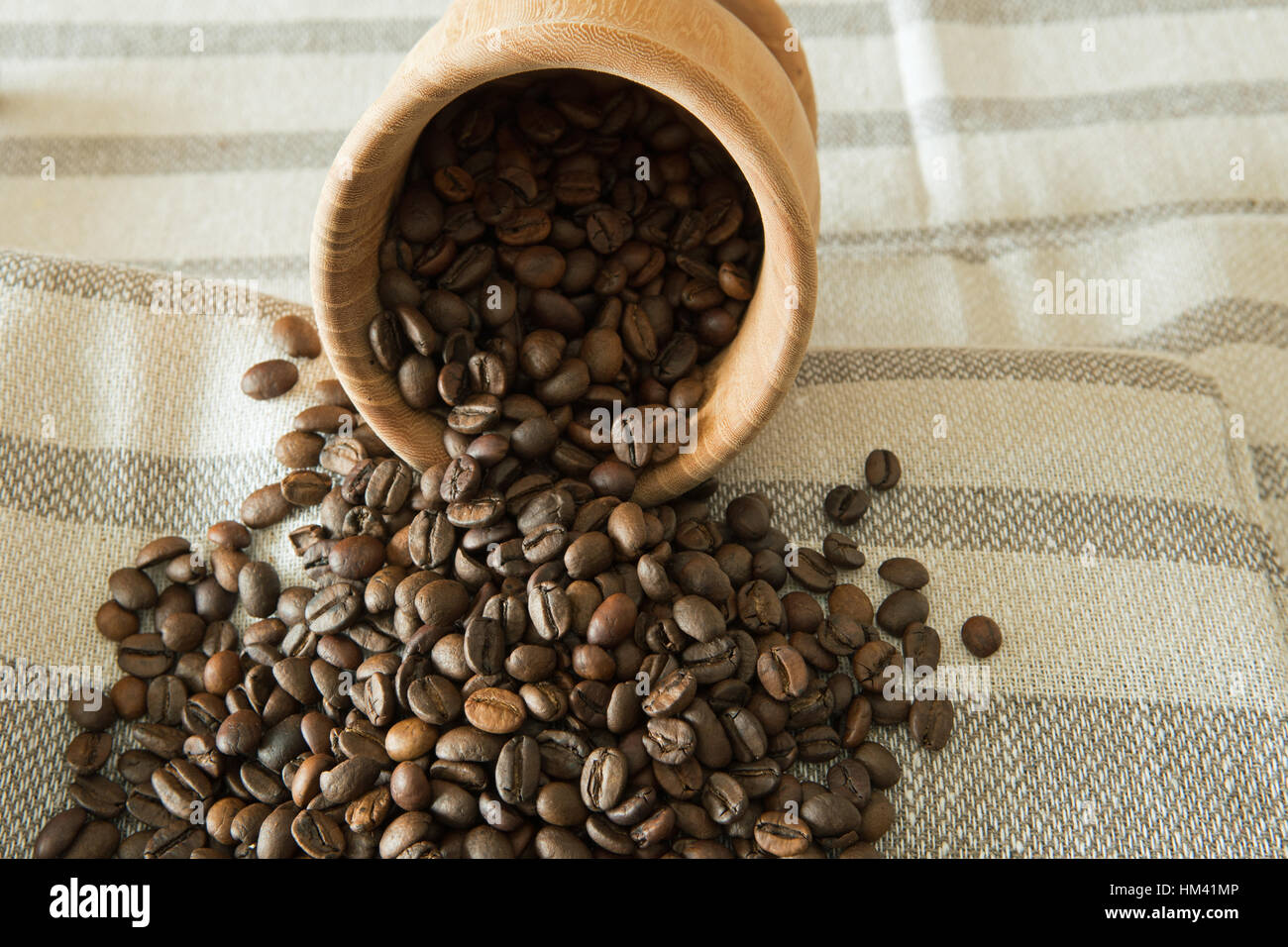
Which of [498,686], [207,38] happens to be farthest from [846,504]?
[207,38]

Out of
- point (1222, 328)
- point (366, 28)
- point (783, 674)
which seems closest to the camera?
point (783, 674)

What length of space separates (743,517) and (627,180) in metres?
0.51

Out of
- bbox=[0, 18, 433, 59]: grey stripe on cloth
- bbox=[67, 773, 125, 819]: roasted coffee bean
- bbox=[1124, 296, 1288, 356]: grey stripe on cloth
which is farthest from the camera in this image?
bbox=[0, 18, 433, 59]: grey stripe on cloth

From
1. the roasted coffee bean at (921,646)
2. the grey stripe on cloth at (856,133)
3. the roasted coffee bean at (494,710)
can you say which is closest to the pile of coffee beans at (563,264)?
the roasted coffee bean at (494,710)

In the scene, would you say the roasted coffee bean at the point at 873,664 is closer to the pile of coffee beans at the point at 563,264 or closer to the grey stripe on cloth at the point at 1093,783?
the grey stripe on cloth at the point at 1093,783

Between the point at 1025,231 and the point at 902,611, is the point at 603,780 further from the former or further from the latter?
the point at 1025,231

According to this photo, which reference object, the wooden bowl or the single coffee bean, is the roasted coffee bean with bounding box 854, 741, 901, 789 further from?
the wooden bowl

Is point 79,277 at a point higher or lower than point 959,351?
higher

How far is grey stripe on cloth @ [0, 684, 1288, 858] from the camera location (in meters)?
1.31

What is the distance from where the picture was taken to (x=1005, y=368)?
164cm

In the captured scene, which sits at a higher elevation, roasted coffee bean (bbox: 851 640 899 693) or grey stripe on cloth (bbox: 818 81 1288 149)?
grey stripe on cloth (bbox: 818 81 1288 149)

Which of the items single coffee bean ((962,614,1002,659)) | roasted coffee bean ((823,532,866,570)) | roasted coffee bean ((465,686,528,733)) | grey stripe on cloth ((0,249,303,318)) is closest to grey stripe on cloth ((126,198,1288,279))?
grey stripe on cloth ((0,249,303,318))

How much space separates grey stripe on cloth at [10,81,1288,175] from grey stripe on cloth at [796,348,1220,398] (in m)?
0.69

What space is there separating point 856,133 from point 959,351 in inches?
28.6
